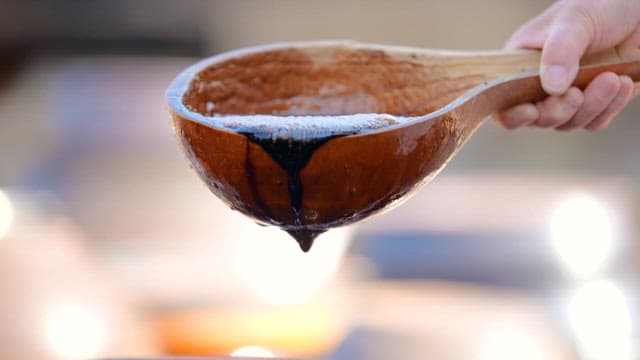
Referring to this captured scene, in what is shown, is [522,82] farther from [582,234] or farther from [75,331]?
[582,234]

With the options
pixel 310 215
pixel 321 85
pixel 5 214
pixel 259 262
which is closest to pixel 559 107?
pixel 321 85

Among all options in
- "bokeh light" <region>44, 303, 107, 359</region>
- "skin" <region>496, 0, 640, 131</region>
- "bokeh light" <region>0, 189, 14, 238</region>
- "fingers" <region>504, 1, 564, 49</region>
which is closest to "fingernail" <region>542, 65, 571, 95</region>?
"skin" <region>496, 0, 640, 131</region>

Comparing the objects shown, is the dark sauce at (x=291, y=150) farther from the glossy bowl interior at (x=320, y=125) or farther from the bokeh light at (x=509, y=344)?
the bokeh light at (x=509, y=344)

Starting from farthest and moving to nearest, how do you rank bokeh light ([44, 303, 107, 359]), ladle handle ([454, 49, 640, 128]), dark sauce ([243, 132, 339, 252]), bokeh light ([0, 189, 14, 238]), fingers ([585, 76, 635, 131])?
bokeh light ([0, 189, 14, 238]) < bokeh light ([44, 303, 107, 359]) < fingers ([585, 76, 635, 131]) < ladle handle ([454, 49, 640, 128]) < dark sauce ([243, 132, 339, 252])

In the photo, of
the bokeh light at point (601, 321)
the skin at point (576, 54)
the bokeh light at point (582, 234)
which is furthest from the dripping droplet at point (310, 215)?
the bokeh light at point (582, 234)

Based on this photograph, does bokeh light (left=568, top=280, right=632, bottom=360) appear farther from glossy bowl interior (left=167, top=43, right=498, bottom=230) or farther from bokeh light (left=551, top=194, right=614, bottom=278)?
glossy bowl interior (left=167, top=43, right=498, bottom=230)

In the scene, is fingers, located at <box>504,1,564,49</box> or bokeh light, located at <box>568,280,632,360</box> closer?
fingers, located at <box>504,1,564,49</box>

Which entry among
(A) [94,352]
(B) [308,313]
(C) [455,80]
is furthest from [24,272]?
(C) [455,80]

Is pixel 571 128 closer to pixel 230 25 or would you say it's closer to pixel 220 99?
pixel 220 99

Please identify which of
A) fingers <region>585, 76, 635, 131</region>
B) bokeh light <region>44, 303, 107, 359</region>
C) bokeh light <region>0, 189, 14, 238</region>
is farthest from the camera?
bokeh light <region>0, 189, 14, 238</region>
